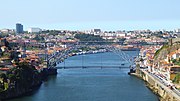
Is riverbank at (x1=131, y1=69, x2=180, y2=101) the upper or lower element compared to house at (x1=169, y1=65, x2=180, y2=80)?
lower

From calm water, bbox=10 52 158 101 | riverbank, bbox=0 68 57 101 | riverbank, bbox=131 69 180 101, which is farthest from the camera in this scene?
calm water, bbox=10 52 158 101

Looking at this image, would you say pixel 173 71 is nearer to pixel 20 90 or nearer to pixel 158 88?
pixel 158 88

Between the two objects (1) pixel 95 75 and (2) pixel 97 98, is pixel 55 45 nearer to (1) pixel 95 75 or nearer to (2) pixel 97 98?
(1) pixel 95 75

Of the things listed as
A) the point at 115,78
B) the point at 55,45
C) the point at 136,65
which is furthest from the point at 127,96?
the point at 55,45

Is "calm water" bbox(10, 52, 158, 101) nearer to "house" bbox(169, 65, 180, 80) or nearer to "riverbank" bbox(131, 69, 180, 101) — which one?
"riverbank" bbox(131, 69, 180, 101)

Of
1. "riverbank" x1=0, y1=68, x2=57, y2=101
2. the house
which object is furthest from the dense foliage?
the house

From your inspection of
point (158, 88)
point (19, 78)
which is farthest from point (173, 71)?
point (19, 78)
